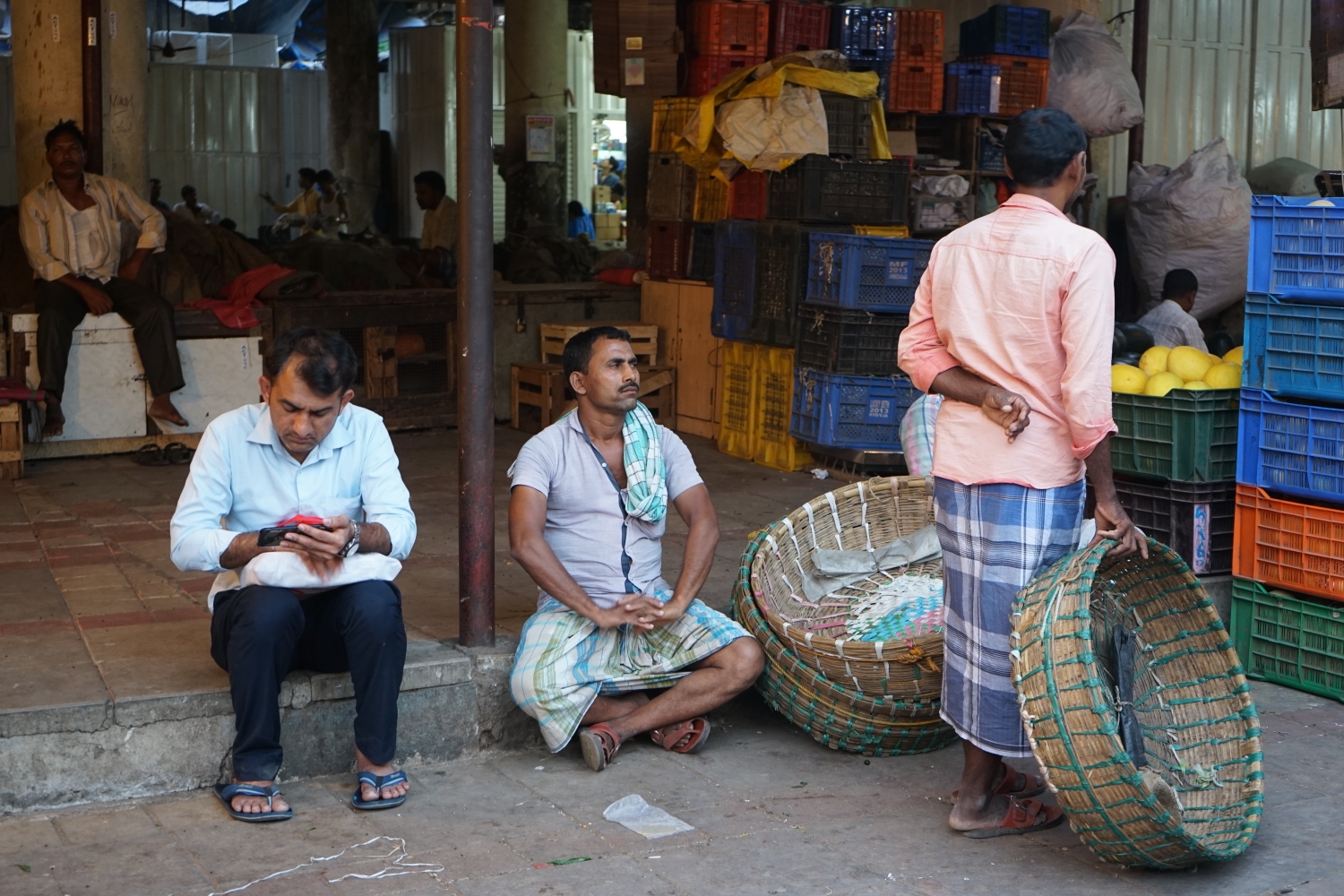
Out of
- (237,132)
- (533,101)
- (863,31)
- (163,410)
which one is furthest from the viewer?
(237,132)

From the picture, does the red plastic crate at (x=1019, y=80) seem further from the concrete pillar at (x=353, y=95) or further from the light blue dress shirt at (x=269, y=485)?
the concrete pillar at (x=353, y=95)

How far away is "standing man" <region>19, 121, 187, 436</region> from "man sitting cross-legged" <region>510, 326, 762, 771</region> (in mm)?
4341

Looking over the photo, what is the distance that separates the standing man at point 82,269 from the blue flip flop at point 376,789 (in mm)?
4644

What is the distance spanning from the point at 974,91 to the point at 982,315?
293 inches

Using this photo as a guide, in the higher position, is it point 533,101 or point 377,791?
point 533,101

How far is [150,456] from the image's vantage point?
26.0 feet

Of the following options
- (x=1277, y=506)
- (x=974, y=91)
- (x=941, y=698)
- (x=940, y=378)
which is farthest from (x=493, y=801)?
(x=974, y=91)

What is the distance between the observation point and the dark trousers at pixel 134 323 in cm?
763

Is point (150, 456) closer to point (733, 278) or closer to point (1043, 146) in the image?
point (733, 278)

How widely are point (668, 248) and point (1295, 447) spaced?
5.21m

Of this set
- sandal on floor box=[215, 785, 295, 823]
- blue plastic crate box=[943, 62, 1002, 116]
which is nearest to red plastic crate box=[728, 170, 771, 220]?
blue plastic crate box=[943, 62, 1002, 116]

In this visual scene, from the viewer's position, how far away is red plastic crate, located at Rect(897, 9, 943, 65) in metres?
9.95

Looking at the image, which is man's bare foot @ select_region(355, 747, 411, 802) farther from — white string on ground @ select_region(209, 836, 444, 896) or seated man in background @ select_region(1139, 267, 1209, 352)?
seated man in background @ select_region(1139, 267, 1209, 352)

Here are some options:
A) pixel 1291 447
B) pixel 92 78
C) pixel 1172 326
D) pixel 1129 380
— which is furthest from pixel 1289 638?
pixel 92 78
